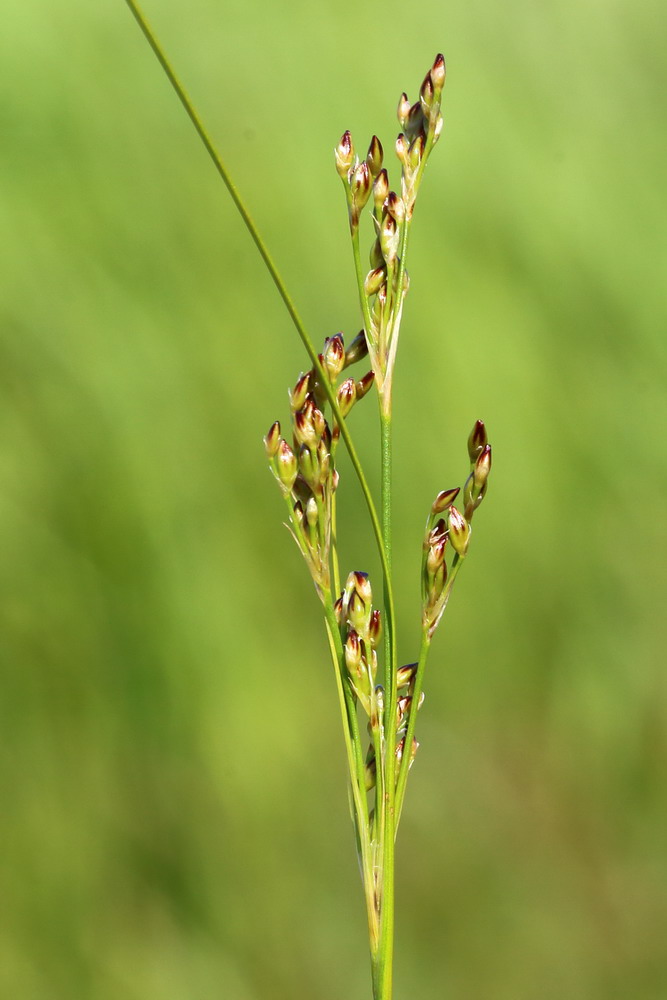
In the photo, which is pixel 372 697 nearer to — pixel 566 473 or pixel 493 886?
pixel 493 886

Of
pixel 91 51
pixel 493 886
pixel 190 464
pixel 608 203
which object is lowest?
pixel 493 886

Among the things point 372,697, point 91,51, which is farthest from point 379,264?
point 91,51

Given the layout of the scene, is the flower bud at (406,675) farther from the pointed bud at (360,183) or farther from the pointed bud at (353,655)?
the pointed bud at (360,183)

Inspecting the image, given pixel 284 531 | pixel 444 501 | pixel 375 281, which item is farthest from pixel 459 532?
pixel 284 531

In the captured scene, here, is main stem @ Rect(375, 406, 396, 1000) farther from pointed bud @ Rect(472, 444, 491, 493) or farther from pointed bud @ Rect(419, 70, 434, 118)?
pointed bud @ Rect(419, 70, 434, 118)

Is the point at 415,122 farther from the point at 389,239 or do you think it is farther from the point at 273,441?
the point at 273,441

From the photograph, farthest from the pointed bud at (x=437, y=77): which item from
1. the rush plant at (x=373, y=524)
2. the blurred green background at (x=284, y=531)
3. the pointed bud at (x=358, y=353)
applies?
the blurred green background at (x=284, y=531)

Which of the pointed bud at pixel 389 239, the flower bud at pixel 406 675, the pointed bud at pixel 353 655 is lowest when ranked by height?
the flower bud at pixel 406 675
